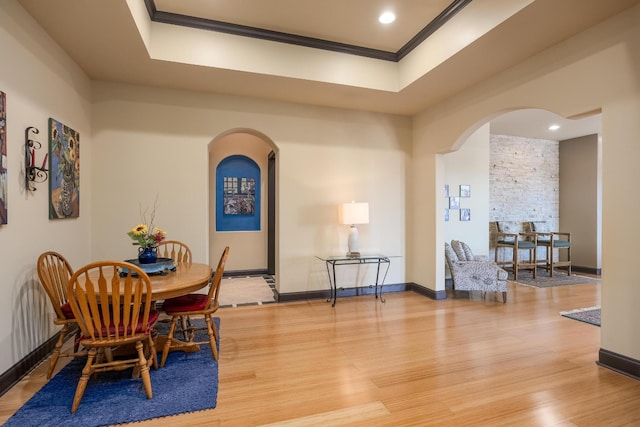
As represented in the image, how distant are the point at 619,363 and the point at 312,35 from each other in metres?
4.13

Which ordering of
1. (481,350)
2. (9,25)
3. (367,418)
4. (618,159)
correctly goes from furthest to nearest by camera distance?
(481,350), (618,159), (9,25), (367,418)

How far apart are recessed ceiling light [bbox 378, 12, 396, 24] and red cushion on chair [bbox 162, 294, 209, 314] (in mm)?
3169

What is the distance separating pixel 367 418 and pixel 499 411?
855mm

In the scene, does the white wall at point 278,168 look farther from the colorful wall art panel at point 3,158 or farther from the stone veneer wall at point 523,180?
the stone veneer wall at point 523,180

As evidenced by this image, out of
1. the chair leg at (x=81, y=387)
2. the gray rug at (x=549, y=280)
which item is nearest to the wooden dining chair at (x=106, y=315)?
the chair leg at (x=81, y=387)

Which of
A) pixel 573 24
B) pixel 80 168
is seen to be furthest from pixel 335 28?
pixel 80 168

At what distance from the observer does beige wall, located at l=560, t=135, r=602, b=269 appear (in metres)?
6.86

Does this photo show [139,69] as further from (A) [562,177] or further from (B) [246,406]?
(A) [562,177]

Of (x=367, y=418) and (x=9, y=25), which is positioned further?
(x=9, y=25)

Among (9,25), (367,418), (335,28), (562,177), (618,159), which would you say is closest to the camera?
(367,418)

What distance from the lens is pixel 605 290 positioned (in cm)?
264

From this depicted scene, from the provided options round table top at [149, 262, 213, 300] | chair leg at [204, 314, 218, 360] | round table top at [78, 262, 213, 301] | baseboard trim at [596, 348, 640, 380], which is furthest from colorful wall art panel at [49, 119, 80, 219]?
baseboard trim at [596, 348, 640, 380]

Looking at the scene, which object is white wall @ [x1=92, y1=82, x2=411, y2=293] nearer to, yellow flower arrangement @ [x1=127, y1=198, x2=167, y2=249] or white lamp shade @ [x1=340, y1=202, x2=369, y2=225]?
white lamp shade @ [x1=340, y1=202, x2=369, y2=225]

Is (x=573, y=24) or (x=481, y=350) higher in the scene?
(x=573, y=24)
